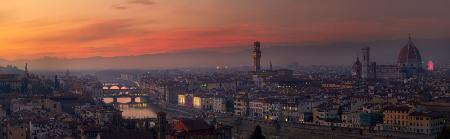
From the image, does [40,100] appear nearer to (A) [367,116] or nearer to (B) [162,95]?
(A) [367,116]

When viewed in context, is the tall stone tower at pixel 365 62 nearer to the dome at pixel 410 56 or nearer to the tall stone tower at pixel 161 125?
the dome at pixel 410 56

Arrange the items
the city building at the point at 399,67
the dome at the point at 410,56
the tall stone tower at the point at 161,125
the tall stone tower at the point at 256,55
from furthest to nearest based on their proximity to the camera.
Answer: the dome at the point at 410,56 → the city building at the point at 399,67 → the tall stone tower at the point at 256,55 → the tall stone tower at the point at 161,125

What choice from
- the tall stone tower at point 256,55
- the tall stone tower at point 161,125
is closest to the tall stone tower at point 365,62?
the tall stone tower at point 256,55

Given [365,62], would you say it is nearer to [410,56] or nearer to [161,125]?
[410,56]

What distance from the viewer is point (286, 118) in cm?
2770

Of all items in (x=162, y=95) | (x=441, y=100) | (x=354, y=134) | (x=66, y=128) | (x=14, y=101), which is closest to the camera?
(x=66, y=128)

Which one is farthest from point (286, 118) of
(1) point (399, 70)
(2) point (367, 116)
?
(1) point (399, 70)

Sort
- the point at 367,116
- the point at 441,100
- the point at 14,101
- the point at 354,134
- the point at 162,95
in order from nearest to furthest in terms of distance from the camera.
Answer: the point at 354,134, the point at 367,116, the point at 441,100, the point at 14,101, the point at 162,95

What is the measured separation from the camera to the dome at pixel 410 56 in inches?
2518

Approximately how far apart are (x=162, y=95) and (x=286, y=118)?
67.4 feet

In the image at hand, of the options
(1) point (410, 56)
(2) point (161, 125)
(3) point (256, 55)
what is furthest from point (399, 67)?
(2) point (161, 125)

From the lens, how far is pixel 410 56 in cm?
6431

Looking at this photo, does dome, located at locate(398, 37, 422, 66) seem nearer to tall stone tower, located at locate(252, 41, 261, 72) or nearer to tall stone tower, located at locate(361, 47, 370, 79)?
tall stone tower, located at locate(361, 47, 370, 79)

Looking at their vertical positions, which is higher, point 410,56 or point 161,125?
point 410,56
